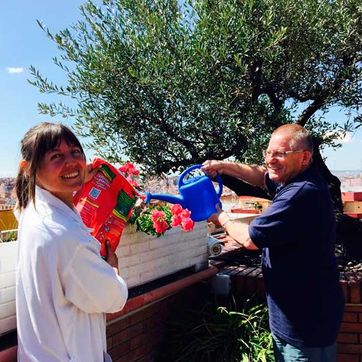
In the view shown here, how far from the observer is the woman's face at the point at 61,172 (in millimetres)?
1439

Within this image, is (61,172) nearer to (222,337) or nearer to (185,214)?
(185,214)

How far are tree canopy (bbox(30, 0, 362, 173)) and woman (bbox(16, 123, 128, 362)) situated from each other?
1747mm

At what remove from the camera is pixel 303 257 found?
6.63ft

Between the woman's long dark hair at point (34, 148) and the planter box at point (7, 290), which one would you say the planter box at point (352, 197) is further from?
the woman's long dark hair at point (34, 148)

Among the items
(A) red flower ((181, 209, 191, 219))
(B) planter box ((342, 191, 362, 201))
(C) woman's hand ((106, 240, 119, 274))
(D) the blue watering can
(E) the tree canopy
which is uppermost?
(E) the tree canopy

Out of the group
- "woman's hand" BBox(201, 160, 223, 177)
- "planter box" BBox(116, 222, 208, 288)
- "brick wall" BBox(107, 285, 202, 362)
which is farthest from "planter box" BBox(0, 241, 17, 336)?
"woman's hand" BBox(201, 160, 223, 177)

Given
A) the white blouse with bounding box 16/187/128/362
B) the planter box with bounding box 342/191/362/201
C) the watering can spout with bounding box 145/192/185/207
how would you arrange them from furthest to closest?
the planter box with bounding box 342/191/362/201 → the watering can spout with bounding box 145/192/185/207 → the white blouse with bounding box 16/187/128/362

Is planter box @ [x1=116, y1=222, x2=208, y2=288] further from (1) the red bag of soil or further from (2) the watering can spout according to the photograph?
(1) the red bag of soil

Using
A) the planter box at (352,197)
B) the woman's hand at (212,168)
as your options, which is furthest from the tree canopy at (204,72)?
the planter box at (352,197)

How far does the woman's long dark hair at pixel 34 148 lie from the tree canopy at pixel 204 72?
1649mm

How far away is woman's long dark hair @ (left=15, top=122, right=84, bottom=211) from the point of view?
1.43 m

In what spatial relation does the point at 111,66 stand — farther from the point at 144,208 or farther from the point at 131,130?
the point at 144,208

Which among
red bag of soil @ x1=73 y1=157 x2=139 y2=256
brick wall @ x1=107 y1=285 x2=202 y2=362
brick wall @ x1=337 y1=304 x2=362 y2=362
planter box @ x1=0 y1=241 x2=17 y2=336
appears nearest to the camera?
planter box @ x1=0 y1=241 x2=17 y2=336

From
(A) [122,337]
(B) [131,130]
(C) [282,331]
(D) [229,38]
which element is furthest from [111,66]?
(C) [282,331]
